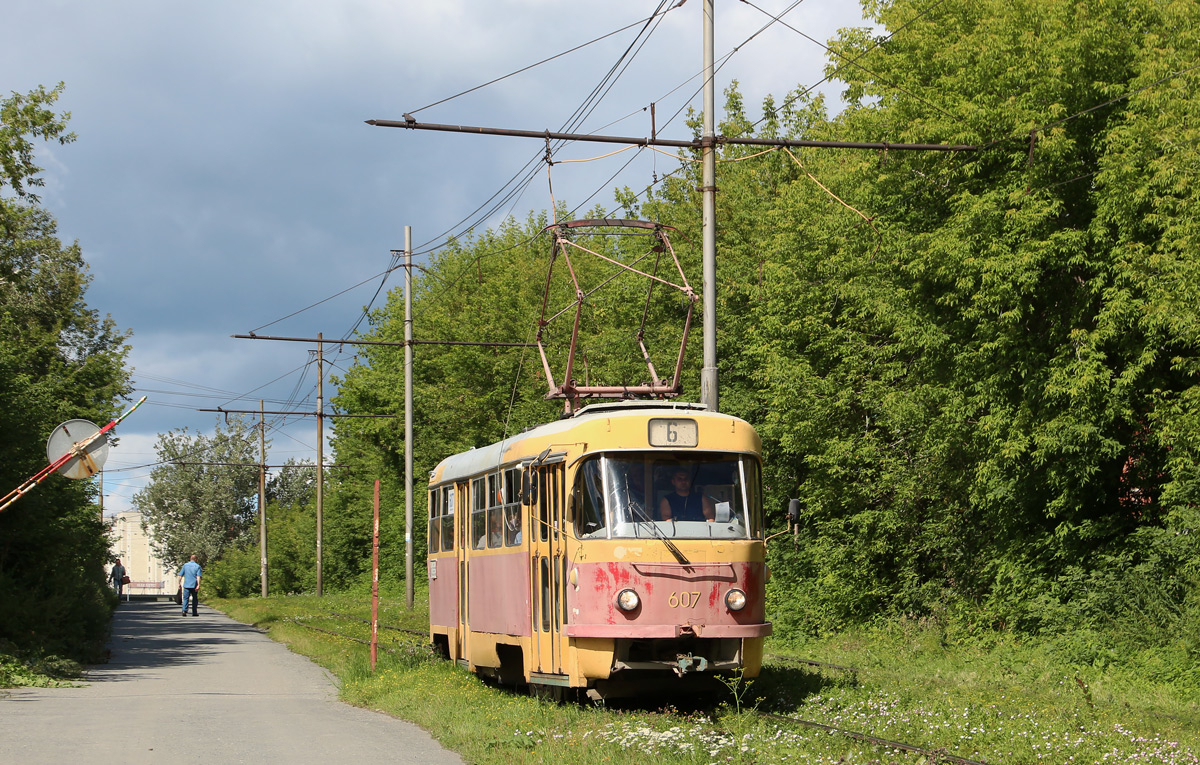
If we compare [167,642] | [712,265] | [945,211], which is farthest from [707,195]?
[167,642]

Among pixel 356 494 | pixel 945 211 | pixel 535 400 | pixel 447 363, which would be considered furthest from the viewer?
pixel 356 494

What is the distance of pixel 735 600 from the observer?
1243cm

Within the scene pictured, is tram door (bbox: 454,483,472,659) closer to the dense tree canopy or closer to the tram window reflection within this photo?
the tram window reflection

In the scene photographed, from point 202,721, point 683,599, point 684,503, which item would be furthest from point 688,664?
point 202,721

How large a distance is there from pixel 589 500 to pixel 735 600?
1.73m

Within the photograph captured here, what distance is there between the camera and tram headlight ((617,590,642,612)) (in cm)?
1216

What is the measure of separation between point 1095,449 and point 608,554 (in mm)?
8825

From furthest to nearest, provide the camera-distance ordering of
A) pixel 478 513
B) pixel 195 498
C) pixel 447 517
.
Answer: pixel 195 498 → pixel 447 517 → pixel 478 513

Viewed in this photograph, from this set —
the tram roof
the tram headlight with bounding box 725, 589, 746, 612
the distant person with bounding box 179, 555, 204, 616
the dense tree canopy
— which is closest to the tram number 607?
the tram headlight with bounding box 725, 589, 746, 612

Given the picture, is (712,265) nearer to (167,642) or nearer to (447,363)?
(167,642)

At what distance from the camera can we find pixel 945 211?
69.3 ft

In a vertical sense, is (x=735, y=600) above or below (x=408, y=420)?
below

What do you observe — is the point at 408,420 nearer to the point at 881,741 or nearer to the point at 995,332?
the point at 995,332

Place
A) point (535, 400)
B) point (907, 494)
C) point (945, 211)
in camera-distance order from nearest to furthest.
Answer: point (945, 211)
point (907, 494)
point (535, 400)
